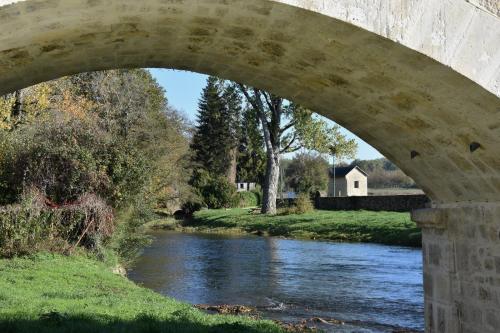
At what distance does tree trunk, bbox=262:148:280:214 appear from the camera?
3594 centimetres

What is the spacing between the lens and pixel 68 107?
19000 millimetres

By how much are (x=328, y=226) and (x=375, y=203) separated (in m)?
9.21

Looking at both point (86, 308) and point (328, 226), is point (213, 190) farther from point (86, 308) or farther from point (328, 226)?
point (86, 308)

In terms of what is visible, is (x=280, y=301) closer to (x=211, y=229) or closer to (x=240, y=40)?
(x=240, y=40)

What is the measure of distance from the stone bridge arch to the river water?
A: 4.39 metres

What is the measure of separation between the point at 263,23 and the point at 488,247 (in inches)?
118

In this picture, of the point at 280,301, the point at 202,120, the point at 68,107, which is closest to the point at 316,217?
the point at 68,107

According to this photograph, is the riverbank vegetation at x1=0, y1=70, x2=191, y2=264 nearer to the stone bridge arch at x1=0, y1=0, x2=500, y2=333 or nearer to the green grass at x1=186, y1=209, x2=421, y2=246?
the stone bridge arch at x1=0, y1=0, x2=500, y2=333

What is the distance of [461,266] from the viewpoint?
5320 millimetres

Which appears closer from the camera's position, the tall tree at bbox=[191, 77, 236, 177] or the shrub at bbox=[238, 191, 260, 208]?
the shrub at bbox=[238, 191, 260, 208]

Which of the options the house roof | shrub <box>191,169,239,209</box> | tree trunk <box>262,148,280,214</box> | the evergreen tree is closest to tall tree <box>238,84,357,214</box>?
tree trunk <box>262,148,280,214</box>

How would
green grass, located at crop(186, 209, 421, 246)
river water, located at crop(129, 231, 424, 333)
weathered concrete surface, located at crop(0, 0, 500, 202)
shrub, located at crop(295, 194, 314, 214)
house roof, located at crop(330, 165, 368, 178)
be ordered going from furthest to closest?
house roof, located at crop(330, 165, 368, 178) < shrub, located at crop(295, 194, 314, 214) < green grass, located at crop(186, 209, 421, 246) < river water, located at crop(129, 231, 424, 333) < weathered concrete surface, located at crop(0, 0, 500, 202)

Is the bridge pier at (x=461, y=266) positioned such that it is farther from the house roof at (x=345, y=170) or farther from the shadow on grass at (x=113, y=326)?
the house roof at (x=345, y=170)

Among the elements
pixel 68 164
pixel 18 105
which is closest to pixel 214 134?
pixel 18 105
